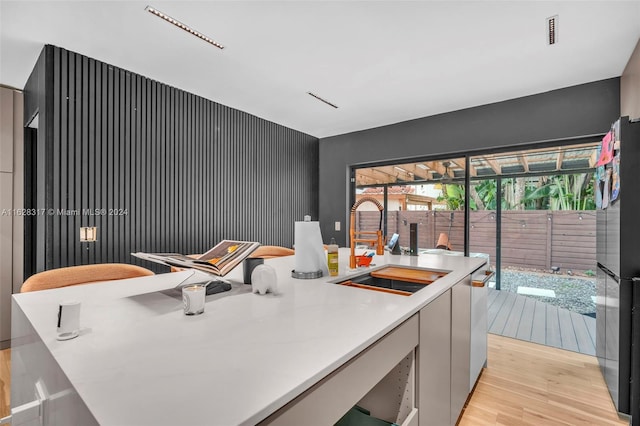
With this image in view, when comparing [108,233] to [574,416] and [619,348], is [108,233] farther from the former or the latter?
[619,348]

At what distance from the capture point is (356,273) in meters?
1.67

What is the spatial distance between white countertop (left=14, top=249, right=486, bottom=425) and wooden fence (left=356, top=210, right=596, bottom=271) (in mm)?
2615

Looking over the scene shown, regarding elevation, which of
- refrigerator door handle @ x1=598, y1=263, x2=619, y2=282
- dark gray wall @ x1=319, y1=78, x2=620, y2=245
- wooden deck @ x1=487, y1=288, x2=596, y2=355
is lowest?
wooden deck @ x1=487, y1=288, x2=596, y2=355

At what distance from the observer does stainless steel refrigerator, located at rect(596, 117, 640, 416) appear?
186cm

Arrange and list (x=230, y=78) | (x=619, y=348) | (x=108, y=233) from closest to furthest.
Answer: (x=619, y=348), (x=108, y=233), (x=230, y=78)

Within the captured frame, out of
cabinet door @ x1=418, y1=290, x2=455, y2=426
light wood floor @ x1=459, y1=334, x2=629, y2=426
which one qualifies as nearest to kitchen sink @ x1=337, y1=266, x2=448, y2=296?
cabinet door @ x1=418, y1=290, x2=455, y2=426

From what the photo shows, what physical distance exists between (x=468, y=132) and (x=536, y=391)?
254cm

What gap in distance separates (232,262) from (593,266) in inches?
138

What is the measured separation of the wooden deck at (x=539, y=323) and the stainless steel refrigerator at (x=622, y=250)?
866 mm

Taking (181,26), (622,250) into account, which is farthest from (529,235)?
(181,26)

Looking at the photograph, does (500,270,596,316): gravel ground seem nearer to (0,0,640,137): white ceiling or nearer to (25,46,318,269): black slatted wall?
(0,0,640,137): white ceiling

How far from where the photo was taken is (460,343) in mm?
1679

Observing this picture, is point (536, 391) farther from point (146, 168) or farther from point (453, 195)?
point (146, 168)

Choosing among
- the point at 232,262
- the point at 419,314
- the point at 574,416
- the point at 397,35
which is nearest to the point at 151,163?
the point at 232,262
